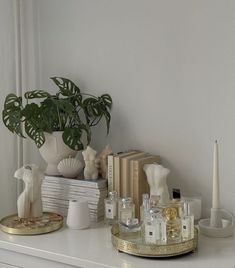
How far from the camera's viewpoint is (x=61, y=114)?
1.70 metres

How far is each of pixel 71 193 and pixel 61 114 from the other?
0.98 ft

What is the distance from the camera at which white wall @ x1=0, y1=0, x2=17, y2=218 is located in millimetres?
1765

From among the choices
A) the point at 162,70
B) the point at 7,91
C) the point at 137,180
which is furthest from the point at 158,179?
the point at 7,91

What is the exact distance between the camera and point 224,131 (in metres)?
1.56

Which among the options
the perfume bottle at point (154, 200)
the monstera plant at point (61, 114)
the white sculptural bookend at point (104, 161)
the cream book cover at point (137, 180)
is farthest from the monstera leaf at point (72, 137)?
the perfume bottle at point (154, 200)

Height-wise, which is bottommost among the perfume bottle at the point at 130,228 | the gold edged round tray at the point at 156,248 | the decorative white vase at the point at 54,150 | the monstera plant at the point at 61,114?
the gold edged round tray at the point at 156,248

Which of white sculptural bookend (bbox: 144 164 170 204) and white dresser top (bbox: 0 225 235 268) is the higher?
white sculptural bookend (bbox: 144 164 170 204)

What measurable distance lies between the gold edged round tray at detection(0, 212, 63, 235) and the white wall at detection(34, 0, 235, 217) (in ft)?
1.31

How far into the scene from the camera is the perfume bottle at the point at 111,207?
1530 mm

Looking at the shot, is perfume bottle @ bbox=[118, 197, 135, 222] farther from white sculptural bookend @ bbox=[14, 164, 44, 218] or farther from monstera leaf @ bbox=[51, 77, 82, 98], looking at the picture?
monstera leaf @ bbox=[51, 77, 82, 98]

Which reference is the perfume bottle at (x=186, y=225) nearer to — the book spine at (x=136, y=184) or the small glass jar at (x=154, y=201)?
the small glass jar at (x=154, y=201)

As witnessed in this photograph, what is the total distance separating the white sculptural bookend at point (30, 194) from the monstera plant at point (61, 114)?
131 millimetres

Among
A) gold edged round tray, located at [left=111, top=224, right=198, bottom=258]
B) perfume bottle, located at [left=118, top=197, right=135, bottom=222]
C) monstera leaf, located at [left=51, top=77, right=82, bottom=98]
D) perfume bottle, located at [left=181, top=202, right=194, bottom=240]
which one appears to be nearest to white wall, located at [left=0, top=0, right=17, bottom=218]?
monstera leaf, located at [left=51, top=77, right=82, bottom=98]

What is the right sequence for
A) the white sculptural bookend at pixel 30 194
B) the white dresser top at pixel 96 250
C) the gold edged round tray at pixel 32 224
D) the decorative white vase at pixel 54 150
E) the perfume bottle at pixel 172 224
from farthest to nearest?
the decorative white vase at pixel 54 150 → the white sculptural bookend at pixel 30 194 → the gold edged round tray at pixel 32 224 → the perfume bottle at pixel 172 224 → the white dresser top at pixel 96 250
